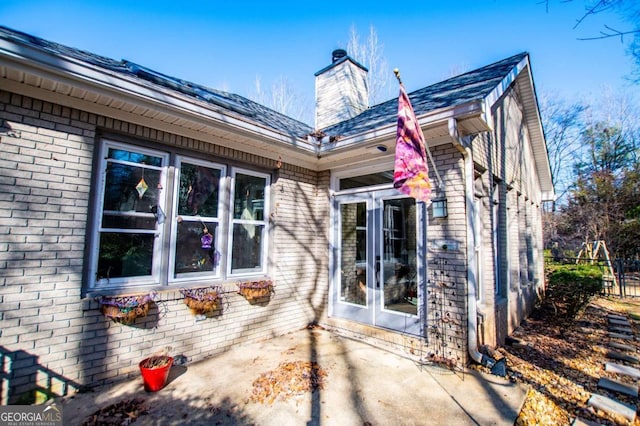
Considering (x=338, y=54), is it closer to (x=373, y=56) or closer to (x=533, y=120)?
(x=533, y=120)

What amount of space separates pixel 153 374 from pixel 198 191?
2333 mm

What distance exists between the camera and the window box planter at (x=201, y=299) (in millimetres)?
3865

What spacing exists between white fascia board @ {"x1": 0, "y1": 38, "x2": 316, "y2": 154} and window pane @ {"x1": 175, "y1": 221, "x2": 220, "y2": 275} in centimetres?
149

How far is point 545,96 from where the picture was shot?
782 inches

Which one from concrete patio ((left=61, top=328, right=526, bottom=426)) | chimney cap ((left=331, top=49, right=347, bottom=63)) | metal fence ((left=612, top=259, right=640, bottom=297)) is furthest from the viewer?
metal fence ((left=612, top=259, right=640, bottom=297))

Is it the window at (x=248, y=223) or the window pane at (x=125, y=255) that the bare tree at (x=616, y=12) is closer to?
the window at (x=248, y=223)

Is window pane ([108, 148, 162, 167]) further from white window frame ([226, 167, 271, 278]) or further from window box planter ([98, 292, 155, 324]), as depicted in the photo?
window box planter ([98, 292, 155, 324])

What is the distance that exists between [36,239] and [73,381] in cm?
153

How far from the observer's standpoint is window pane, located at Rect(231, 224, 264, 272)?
15.2 feet

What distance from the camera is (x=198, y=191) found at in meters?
4.27

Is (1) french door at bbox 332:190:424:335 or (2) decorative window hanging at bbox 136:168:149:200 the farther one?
(1) french door at bbox 332:190:424:335

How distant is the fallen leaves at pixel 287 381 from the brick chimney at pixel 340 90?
6731 millimetres

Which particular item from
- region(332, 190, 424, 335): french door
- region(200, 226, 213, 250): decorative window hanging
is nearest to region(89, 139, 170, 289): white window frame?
region(200, 226, 213, 250): decorative window hanging

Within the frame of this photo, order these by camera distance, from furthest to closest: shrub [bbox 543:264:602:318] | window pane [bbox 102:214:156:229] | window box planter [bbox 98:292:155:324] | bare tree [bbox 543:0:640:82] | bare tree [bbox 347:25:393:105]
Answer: bare tree [bbox 347:25:393:105] → shrub [bbox 543:264:602:318] → window pane [bbox 102:214:156:229] → window box planter [bbox 98:292:155:324] → bare tree [bbox 543:0:640:82]
